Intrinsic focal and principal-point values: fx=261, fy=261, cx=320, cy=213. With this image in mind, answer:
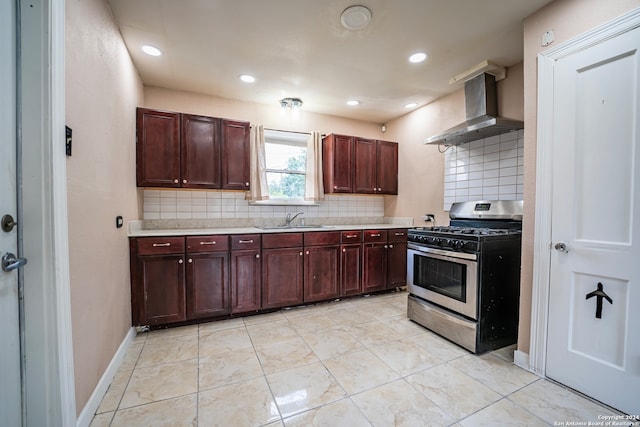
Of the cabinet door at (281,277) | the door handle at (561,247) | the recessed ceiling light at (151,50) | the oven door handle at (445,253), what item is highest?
the recessed ceiling light at (151,50)

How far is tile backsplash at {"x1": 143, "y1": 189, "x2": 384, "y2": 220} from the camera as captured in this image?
300cm

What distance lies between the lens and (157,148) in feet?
8.82

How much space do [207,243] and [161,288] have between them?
1.88 feet

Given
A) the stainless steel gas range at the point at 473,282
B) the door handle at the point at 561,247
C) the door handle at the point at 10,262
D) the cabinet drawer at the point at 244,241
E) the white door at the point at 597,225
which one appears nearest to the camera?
the door handle at the point at 10,262

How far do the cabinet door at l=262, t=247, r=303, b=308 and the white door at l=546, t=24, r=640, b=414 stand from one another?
2.22m

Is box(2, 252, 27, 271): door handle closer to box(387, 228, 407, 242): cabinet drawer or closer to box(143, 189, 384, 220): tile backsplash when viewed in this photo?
box(143, 189, 384, 220): tile backsplash

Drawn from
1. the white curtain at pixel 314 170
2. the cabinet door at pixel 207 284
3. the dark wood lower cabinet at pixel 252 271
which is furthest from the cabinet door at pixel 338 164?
the cabinet door at pixel 207 284

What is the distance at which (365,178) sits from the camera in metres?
3.81

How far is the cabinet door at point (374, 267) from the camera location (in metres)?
3.41

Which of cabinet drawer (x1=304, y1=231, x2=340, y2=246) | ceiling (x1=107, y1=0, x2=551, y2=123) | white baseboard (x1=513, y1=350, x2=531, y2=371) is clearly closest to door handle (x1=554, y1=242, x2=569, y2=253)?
white baseboard (x1=513, y1=350, x2=531, y2=371)

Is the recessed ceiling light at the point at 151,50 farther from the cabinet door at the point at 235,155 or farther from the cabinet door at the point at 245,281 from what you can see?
the cabinet door at the point at 245,281

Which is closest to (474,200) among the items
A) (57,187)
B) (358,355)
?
(358,355)

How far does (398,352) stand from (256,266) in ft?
5.27

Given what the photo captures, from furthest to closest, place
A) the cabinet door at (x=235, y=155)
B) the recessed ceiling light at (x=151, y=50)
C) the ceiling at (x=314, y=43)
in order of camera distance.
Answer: the cabinet door at (x=235, y=155)
the recessed ceiling light at (x=151, y=50)
the ceiling at (x=314, y=43)
